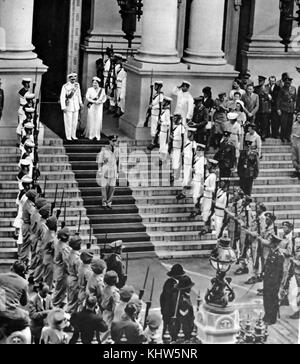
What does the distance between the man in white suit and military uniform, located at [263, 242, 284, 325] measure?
7.50 meters

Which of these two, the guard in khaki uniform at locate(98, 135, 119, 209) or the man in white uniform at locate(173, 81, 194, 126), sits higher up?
the man in white uniform at locate(173, 81, 194, 126)

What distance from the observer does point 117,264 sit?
2514cm

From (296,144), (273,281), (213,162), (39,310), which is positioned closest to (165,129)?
(213,162)

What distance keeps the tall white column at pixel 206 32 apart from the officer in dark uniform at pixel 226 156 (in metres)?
4.12

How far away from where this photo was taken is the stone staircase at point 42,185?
2725cm

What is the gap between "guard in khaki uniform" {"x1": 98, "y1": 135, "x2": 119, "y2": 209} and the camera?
28.7m

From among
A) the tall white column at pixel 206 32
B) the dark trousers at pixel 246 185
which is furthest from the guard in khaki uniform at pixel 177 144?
the tall white column at pixel 206 32

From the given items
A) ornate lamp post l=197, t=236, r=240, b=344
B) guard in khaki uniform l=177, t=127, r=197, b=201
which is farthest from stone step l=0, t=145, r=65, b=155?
ornate lamp post l=197, t=236, r=240, b=344

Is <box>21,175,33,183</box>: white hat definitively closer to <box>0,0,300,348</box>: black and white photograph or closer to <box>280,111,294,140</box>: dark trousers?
<box>0,0,300,348</box>: black and white photograph

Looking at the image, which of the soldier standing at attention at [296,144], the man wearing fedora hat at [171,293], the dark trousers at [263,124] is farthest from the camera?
the dark trousers at [263,124]

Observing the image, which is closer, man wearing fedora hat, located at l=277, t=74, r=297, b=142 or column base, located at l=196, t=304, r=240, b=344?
column base, located at l=196, t=304, r=240, b=344

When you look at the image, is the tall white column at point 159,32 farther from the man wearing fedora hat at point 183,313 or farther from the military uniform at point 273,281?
the man wearing fedora hat at point 183,313

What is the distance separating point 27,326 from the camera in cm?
2091

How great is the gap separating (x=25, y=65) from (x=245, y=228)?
706 cm
